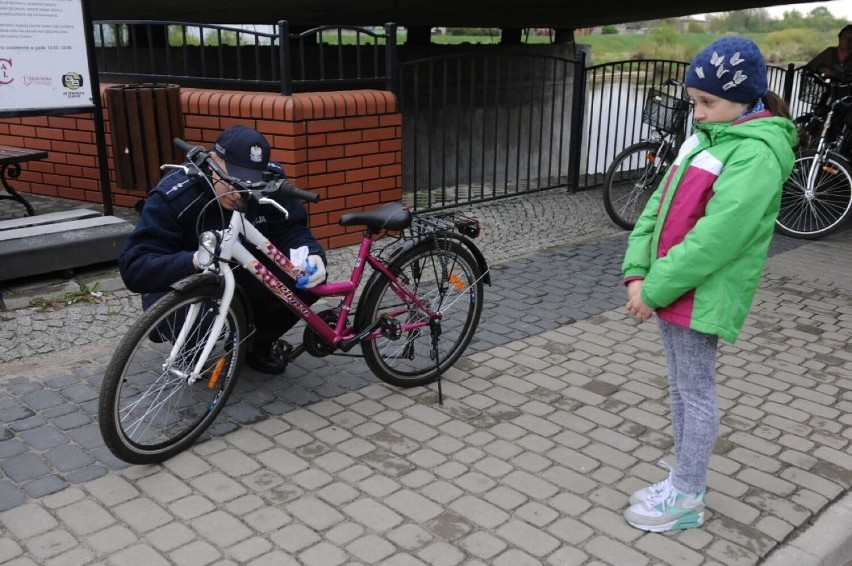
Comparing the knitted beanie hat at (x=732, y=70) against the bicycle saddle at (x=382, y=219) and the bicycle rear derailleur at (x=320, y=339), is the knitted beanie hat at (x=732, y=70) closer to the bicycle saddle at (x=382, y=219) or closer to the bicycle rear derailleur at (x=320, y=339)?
the bicycle saddle at (x=382, y=219)

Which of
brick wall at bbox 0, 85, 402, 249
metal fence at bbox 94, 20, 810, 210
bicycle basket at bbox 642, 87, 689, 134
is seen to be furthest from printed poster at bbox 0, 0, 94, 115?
bicycle basket at bbox 642, 87, 689, 134

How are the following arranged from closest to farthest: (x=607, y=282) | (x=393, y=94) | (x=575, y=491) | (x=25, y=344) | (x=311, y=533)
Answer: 1. (x=311, y=533)
2. (x=575, y=491)
3. (x=25, y=344)
4. (x=607, y=282)
5. (x=393, y=94)

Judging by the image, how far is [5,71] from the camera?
199 inches

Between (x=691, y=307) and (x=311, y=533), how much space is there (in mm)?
1478

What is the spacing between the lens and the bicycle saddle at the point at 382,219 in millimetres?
3570

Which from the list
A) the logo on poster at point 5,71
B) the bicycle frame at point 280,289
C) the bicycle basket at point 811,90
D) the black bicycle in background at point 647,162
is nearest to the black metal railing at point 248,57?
the logo on poster at point 5,71

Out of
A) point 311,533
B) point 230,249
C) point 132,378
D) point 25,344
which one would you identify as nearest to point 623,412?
point 311,533

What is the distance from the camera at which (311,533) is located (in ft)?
9.28

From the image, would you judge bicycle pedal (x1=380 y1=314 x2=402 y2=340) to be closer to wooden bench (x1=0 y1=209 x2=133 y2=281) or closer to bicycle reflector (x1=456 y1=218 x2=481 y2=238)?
bicycle reflector (x1=456 y1=218 x2=481 y2=238)

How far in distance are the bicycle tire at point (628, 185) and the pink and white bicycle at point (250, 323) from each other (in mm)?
3276

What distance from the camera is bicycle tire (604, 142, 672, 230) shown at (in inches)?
277

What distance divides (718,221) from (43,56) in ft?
14.6

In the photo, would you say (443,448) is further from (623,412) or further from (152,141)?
(152,141)

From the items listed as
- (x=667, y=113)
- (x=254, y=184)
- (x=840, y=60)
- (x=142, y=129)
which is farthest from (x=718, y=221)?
(x=840, y=60)
